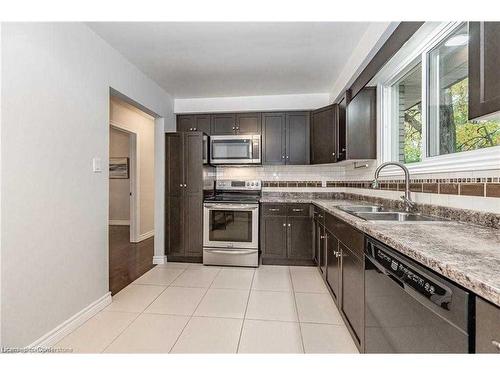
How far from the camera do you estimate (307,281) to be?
286cm

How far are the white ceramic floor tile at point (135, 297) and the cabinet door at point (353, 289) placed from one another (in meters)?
1.69

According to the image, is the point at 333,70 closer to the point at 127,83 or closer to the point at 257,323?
the point at 127,83

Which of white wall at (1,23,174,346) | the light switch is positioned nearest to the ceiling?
white wall at (1,23,174,346)

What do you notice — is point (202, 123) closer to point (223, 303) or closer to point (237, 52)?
point (237, 52)

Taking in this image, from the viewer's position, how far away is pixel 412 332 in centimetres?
94

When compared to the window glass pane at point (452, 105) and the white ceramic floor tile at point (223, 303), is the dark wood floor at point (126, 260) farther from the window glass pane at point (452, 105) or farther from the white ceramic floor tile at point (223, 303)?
the window glass pane at point (452, 105)

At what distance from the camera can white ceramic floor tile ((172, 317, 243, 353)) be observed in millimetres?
1689

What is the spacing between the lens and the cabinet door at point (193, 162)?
3.51m

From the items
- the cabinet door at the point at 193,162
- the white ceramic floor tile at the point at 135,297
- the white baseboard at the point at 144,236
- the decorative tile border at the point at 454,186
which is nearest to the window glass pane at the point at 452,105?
the decorative tile border at the point at 454,186

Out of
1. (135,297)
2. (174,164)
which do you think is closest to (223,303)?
(135,297)

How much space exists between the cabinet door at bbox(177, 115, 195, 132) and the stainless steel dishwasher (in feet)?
10.7

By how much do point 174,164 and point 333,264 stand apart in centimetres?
242
